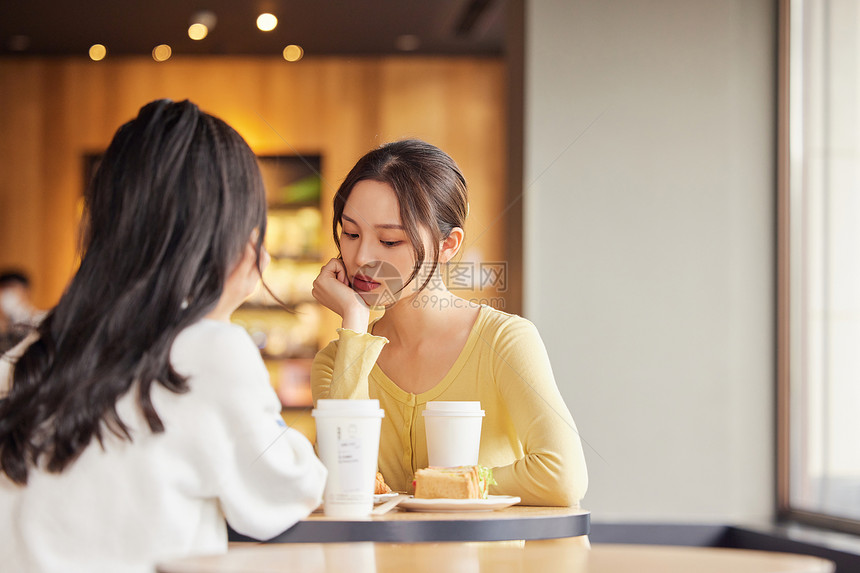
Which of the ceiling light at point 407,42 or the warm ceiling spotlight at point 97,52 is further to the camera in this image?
the warm ceiling spotlight at point 97,52

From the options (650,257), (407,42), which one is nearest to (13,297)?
(407,42)

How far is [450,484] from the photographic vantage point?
1.10 metres

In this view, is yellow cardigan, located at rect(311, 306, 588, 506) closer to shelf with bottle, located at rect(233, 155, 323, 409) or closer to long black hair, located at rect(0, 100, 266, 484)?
long black hair, located at rect(0, 100, 266, 484)

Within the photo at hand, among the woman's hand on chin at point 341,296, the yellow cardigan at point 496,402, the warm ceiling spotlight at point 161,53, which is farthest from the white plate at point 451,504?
the warm ceiling spotlight at point 161,53

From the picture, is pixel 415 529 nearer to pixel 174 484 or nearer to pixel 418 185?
pixel 174 484

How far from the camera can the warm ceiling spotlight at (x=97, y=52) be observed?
176 inches

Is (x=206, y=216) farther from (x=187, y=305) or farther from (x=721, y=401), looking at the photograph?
(x=721, y=401)

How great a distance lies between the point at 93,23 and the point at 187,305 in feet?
12.4

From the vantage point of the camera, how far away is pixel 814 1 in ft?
8.70

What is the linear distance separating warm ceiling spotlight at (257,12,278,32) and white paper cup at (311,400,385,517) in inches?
140

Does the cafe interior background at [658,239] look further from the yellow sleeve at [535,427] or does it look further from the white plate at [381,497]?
the white plate at [381,497]

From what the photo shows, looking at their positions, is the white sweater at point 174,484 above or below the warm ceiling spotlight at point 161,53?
below

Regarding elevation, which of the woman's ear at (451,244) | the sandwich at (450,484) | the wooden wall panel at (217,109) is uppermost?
the wooden wall panel at (217,109)

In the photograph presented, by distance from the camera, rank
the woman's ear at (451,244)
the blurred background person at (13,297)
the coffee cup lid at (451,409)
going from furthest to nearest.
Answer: the blurred background person at (13,297) → the woman's ear at (451,244) → the coffee cup lid at (451,409)
